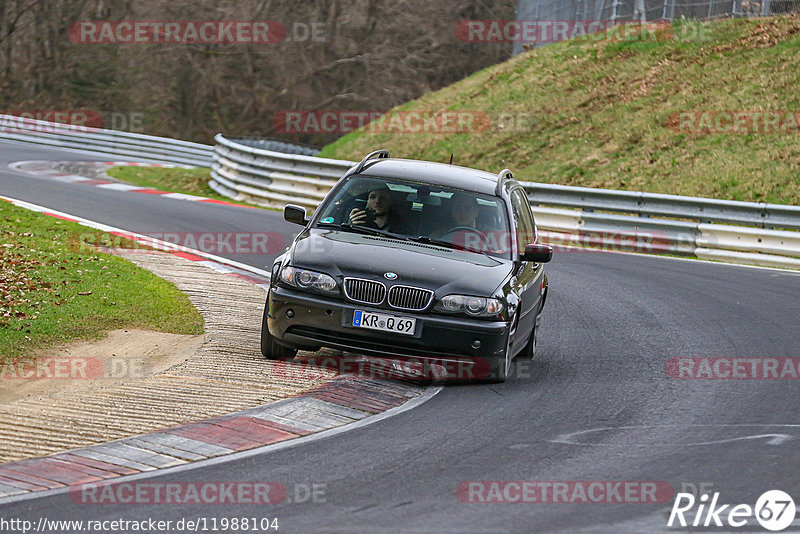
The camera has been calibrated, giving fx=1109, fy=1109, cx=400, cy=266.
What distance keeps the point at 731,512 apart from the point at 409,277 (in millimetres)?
3425

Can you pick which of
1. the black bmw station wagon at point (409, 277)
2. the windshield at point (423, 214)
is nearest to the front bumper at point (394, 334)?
the black bmw station wagon at point (409, 277)

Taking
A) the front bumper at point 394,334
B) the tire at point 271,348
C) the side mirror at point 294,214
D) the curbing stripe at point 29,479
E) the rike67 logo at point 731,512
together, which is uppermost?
the side mirror at point 294,214

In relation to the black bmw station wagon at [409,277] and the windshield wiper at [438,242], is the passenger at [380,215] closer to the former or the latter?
the black bmw station wagon at [409,277]

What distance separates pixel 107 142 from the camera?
33.7 meters

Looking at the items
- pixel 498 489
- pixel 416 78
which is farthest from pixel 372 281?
pixel 416 78

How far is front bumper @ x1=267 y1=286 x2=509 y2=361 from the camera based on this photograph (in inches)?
331

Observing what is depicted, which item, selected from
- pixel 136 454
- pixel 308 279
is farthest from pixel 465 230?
pixel 136 454

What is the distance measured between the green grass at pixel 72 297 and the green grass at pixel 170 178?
41.1 ft

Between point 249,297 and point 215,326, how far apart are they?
1.64 metres

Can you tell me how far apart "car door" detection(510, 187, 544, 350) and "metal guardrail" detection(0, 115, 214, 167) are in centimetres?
2381

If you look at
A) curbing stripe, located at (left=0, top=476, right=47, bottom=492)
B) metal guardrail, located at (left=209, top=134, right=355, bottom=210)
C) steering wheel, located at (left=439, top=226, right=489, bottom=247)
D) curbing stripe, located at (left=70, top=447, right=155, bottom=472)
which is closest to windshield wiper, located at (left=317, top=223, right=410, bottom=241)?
steering wheel, located at (left=439, top=226, right=489, bottom=247)

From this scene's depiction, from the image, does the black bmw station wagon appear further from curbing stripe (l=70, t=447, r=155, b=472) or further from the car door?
curbing stripe (l=70, t=447, r=155, b=472)

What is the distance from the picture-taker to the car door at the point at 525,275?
923cm

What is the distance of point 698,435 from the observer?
292 inches
